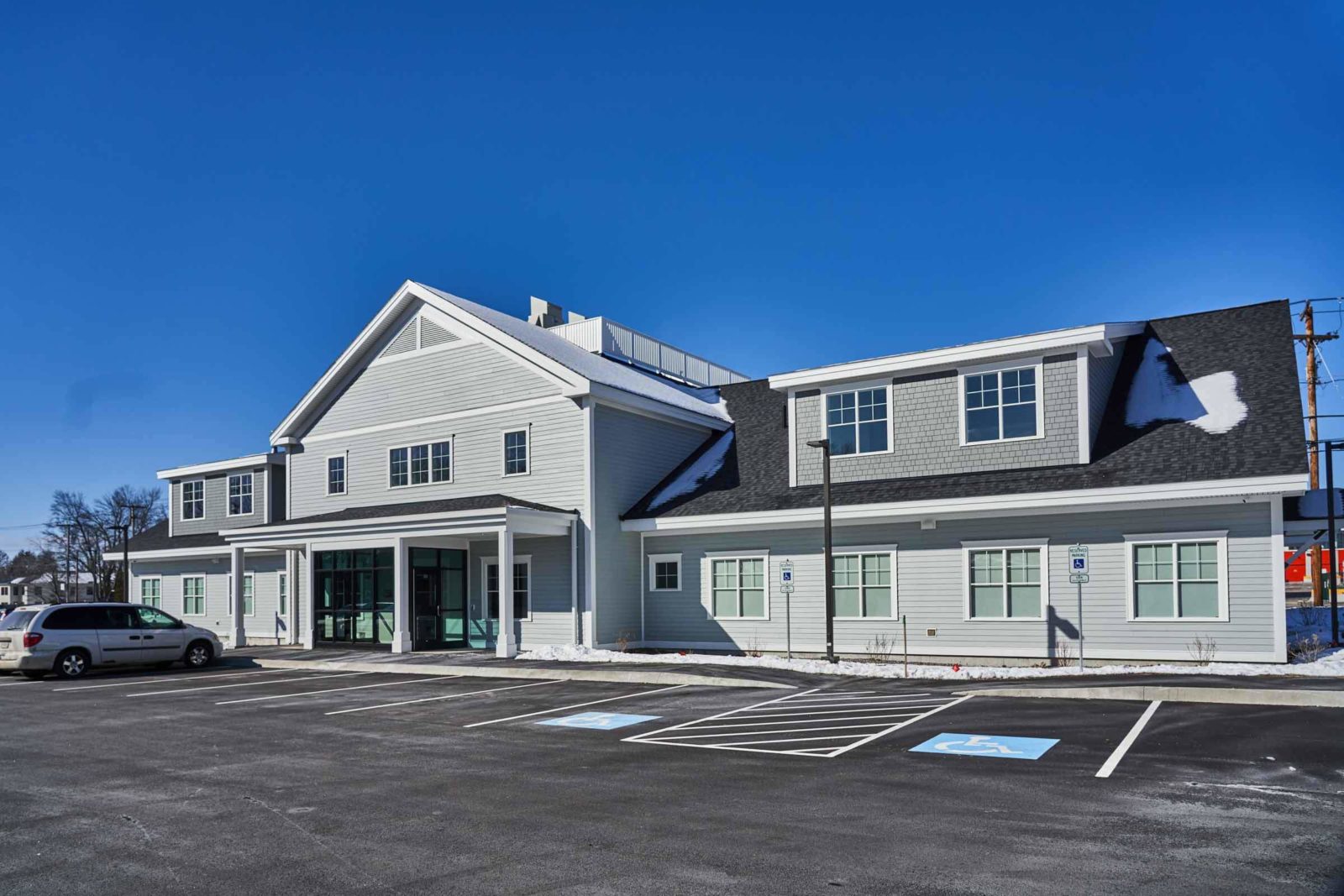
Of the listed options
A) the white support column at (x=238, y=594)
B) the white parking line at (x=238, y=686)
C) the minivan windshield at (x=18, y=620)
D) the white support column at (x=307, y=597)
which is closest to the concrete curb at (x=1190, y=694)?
the white parking line at (x=238, y=686)

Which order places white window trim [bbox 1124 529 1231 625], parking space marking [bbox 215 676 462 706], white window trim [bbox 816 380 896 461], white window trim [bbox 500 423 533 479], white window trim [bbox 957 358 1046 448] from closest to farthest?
1. parking space marking [bbox 215 676 462 706]
2. white window trim [bbox 1124 529 1231 625]
3. white window trim [bbox 957 358 1046 448]
4. white window trim [bbox 816 380 896 461]
5. white window trim [bbox 500 423 533 479]

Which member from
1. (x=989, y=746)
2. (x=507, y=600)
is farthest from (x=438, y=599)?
(x=989, y=746)

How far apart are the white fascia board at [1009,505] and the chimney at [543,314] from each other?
454 inches

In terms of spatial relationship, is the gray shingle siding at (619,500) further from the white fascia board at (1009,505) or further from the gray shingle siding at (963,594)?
the white fascia board at (1009,505)

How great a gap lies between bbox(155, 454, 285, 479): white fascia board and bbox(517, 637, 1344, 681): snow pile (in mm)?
15277

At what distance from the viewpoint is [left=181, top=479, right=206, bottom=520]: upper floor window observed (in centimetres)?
3625

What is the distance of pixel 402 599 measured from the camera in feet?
82.5

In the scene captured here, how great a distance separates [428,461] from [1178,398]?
1857 cm

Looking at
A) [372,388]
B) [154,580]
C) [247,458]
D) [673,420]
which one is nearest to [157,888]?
[673,420]

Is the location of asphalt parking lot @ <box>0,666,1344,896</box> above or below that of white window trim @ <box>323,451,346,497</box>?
below

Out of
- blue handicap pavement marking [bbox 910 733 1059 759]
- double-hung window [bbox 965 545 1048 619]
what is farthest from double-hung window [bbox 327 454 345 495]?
blue handicap pavement marking [bbox 910 733 1059 759]

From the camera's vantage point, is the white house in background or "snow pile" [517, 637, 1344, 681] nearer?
"snow pile" [517, 637, 1344, 681]

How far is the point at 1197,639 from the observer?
60.2ft

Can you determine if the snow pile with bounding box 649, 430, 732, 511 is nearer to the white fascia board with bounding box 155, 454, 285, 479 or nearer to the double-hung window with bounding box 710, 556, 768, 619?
the double-hung window with bounding box 710, 556, 768, 619
